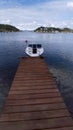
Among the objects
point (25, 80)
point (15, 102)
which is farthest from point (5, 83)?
point (15, 102)

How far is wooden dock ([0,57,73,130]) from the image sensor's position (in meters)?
15.6

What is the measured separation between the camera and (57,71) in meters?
44.2

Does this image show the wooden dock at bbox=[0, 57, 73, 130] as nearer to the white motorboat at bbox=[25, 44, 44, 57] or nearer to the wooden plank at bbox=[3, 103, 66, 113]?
the wooden plank at bbox=[3, 103, 66, 113]

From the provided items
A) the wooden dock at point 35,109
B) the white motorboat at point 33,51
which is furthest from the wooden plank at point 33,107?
the white motorboat at point 33,51

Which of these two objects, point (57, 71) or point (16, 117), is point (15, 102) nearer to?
point (16, 117)

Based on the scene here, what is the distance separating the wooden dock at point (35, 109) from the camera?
51.1ft

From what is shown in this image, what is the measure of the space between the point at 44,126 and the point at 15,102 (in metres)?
5.15

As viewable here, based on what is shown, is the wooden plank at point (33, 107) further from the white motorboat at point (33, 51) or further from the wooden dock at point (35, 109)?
the white motorboat at point (33, 51)

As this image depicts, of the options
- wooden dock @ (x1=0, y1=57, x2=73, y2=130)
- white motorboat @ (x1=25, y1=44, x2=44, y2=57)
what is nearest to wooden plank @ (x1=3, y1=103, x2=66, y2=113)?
wooden dock @ (x1=0, y1=57, x2=73, y2=130)

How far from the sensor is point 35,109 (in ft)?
60.0

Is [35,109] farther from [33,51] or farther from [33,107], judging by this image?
[33,51]

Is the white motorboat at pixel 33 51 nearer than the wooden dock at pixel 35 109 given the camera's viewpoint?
No

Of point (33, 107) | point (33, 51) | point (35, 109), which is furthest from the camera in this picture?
point (33, 51)

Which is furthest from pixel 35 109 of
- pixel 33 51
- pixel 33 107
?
pixel 33 51
